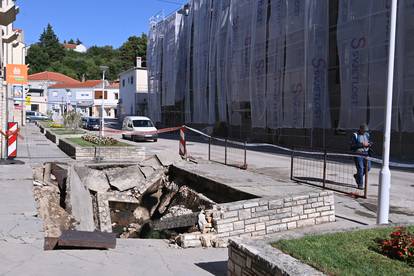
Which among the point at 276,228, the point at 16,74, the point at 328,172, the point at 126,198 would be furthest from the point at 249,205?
the point at 16,74

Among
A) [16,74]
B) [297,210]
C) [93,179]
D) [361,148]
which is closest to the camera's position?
[297,210]

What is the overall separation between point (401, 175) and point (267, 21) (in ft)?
56.5

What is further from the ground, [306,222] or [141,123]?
[141,123]

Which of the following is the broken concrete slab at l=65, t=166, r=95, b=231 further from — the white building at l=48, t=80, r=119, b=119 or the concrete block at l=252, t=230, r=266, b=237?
the white building at l=48, t=80, r=119, b=119

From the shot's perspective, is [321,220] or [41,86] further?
[41,86]

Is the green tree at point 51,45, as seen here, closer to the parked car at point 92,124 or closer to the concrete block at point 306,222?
the parked car at point 92,124

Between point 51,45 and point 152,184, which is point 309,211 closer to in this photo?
point 152,184

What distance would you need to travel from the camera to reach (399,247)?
16.1 feet

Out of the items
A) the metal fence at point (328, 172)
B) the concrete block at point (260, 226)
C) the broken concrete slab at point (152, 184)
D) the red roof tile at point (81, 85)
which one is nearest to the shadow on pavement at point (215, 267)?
the concrete block at point (260, 226)

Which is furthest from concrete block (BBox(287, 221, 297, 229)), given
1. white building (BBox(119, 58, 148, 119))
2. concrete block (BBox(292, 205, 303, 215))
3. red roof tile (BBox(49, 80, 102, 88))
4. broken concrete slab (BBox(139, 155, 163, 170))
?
red roof tile (BBox(49, 80, 102, 88))

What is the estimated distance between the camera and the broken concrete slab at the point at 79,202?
11.1 m

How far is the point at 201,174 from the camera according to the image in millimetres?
14047

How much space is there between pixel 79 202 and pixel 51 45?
131 m

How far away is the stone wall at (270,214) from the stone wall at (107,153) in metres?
10.1
